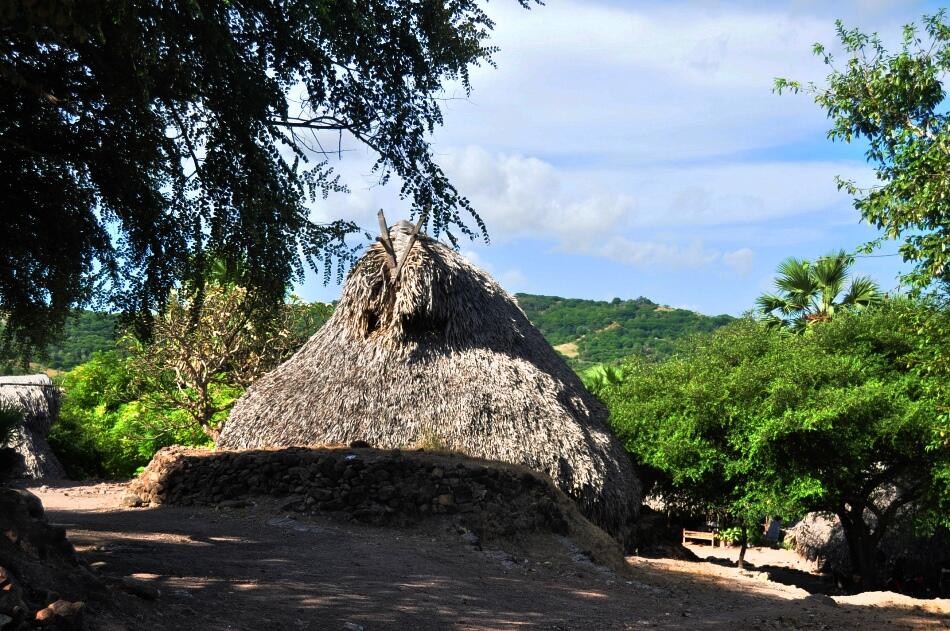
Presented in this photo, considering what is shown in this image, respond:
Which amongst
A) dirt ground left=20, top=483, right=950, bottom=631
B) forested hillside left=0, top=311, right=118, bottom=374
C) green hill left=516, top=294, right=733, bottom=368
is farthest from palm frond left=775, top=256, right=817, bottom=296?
green hill left=516, top=294, right=733, bottom=368

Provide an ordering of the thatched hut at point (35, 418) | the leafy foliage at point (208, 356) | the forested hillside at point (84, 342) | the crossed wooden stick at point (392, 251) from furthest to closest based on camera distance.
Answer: the forested hillside at point (84, 342) < the leafy foliage at point (208, 356) < the thatched hut at point (35, 418) < the crossed wooden stick at point (392, 251)

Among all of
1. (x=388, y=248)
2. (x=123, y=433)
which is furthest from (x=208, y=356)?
(x=388, y=248)

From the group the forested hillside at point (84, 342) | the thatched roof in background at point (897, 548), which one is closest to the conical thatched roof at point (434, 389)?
the thatched roof in background at point (897, 548)

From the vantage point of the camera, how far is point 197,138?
26.4 feet

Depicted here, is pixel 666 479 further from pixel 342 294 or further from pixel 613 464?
pixel 342 294

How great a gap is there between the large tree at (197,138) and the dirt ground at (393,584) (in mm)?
2600

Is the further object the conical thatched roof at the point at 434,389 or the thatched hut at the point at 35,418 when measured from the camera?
the thatched hut at the point at 35,418

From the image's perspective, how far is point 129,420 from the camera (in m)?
21.4

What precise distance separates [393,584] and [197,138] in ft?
15.0

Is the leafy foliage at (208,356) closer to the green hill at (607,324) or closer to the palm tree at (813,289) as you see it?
the palm tree at (813,289)

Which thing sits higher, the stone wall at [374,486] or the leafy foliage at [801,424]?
the leafy foliage at [801,424]

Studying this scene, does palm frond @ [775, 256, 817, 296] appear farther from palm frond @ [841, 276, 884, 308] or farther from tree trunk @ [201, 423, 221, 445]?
tree trunk @ [201, 423, 221, 445]

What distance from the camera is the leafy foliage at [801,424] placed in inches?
485

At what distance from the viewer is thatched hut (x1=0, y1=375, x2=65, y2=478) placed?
18.6m
